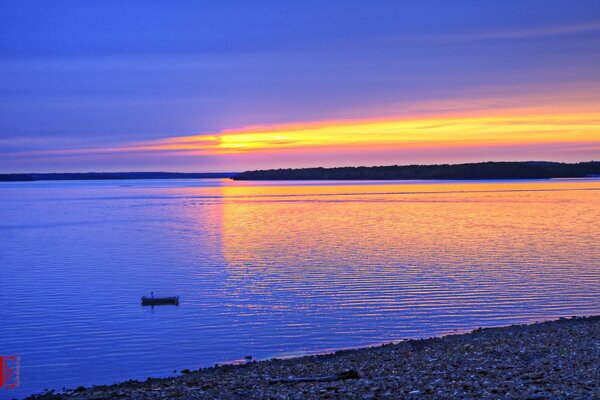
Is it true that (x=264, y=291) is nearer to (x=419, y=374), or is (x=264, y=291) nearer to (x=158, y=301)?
(x=158, y=301)

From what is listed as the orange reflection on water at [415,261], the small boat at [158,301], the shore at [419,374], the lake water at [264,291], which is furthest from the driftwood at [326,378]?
the small boat at [158,301]

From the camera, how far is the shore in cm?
1212

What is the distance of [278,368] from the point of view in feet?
52.6

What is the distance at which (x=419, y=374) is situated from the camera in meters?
13.7

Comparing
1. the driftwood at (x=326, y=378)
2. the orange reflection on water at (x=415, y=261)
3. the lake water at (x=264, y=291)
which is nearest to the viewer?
the driftwood at (x=326, y=378)

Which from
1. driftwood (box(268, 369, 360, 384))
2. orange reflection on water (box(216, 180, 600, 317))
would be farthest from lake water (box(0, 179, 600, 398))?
driftwood (box(268, 369, 360, 384))

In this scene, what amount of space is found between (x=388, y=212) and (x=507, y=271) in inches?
1848

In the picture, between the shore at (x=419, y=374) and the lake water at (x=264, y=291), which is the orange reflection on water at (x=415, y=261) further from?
the shore at (x=419, y=374)

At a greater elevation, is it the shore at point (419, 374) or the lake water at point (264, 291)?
the shore at point (419, 374)

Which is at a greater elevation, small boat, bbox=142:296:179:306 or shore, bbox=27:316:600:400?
shore, bbox=27:316:600:400

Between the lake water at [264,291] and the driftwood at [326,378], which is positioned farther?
the lake water at [264,291]

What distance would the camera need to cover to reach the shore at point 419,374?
12.1m

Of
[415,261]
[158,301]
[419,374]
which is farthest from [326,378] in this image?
[415,261]

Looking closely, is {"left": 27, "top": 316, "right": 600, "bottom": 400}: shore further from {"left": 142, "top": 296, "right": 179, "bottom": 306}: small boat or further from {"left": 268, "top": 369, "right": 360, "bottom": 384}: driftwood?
{"left": 142, "top": 296, "right": 179, "bottom": 306}: small boat
